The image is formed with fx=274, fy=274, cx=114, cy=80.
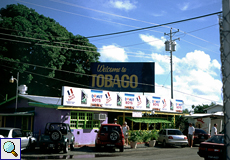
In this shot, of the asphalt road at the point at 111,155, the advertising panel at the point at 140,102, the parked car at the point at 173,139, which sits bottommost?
the asphalt road at the point at 111,155

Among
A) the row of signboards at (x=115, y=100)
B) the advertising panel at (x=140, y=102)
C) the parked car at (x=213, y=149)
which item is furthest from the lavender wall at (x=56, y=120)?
the parked car at (x=213, y=149)

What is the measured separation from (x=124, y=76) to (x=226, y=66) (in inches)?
1371

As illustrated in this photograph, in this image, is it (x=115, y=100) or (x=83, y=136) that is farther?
A: (x=115, y=100)

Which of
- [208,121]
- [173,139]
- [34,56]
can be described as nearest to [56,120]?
[173,139]

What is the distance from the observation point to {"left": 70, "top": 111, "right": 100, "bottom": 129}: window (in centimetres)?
2219

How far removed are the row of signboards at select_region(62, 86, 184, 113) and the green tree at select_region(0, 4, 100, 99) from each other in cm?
819

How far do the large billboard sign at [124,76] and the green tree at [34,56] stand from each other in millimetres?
3245

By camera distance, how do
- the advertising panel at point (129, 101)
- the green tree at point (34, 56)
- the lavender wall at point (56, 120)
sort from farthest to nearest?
1. the green tree at point (34, 56)
2. the advertising panel at point (129, 101)
3. the lavender wall at point (56, 120)

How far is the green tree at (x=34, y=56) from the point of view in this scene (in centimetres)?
3516

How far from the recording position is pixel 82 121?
2291 cm

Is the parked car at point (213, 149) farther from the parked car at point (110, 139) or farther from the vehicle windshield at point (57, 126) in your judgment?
the vehicle windshield at point (57, 126)

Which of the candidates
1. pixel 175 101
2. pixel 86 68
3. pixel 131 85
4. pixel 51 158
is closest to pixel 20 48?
pixel 86 68

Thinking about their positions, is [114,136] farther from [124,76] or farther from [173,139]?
[124,76]

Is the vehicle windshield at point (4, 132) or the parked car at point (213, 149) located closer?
the parked car at point (213, 149)
